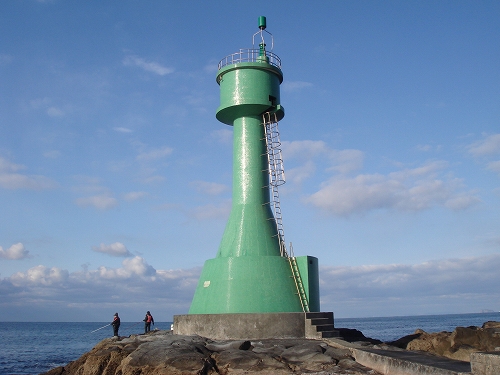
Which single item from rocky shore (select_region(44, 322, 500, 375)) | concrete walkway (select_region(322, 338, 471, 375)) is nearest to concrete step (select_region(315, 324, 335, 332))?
rocky shore (select_region(44, 322, 500, 375))

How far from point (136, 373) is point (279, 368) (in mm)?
3145

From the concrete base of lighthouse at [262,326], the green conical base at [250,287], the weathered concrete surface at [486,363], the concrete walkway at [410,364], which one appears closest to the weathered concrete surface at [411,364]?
the concrete walkway at [410,364]

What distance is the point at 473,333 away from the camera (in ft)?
59.6

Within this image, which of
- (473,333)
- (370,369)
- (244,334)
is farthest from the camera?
(473,333)

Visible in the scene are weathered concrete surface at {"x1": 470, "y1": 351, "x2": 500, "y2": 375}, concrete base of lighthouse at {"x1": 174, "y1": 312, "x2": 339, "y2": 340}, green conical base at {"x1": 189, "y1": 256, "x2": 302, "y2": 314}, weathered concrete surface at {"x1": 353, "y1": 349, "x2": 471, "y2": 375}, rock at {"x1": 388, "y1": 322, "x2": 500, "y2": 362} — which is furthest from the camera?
rock at {"x1": 388, "y1": 322, "x2": 500, "y2": 362}

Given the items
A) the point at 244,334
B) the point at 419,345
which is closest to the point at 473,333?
the point at 419,345

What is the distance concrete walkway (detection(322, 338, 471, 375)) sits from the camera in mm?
8008

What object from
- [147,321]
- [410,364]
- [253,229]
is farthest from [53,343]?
[410,364]

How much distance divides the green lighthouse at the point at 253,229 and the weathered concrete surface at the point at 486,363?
740 cm

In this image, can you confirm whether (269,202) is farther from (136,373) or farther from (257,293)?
(136,373)

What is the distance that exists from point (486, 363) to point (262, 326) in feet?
23.9

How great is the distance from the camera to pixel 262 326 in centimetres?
1353

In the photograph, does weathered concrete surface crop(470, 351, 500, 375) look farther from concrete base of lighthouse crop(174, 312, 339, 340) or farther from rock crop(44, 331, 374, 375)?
concrete base of lighthouse crop(174, 312, 339, 340)

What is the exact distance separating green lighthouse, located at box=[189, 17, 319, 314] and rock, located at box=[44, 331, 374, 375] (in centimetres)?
186
